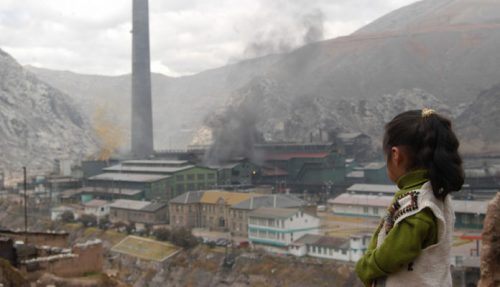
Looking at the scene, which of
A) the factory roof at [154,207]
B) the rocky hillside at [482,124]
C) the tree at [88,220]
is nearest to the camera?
the tree at [88,220]

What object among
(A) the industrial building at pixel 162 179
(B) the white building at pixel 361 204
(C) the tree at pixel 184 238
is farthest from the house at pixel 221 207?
(A) the industrial building at pixel 162 179

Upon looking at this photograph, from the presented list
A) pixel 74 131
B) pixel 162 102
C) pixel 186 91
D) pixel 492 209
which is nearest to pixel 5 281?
pixel 492 209

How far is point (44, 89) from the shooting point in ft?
207

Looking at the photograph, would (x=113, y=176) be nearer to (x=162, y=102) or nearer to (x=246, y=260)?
(x=246, y=260)

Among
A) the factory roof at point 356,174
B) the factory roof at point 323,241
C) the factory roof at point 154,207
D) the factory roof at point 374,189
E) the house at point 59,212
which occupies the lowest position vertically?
the house at point 59,212

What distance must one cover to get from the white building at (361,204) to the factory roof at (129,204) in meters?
8.37

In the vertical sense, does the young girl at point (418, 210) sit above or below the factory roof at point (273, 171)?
above

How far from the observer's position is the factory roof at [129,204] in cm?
2698

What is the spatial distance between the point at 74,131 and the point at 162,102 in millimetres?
34030

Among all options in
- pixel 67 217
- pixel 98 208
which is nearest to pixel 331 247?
pixel 67 217

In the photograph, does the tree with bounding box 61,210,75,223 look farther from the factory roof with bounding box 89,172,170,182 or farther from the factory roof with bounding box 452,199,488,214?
the factory roof with bounding box 452,199,488,214

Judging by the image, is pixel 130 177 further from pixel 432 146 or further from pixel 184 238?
pixel 432 146

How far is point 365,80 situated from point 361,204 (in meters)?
41.0

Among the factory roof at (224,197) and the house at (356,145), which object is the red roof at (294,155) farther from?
the factory roof at (224,197)
